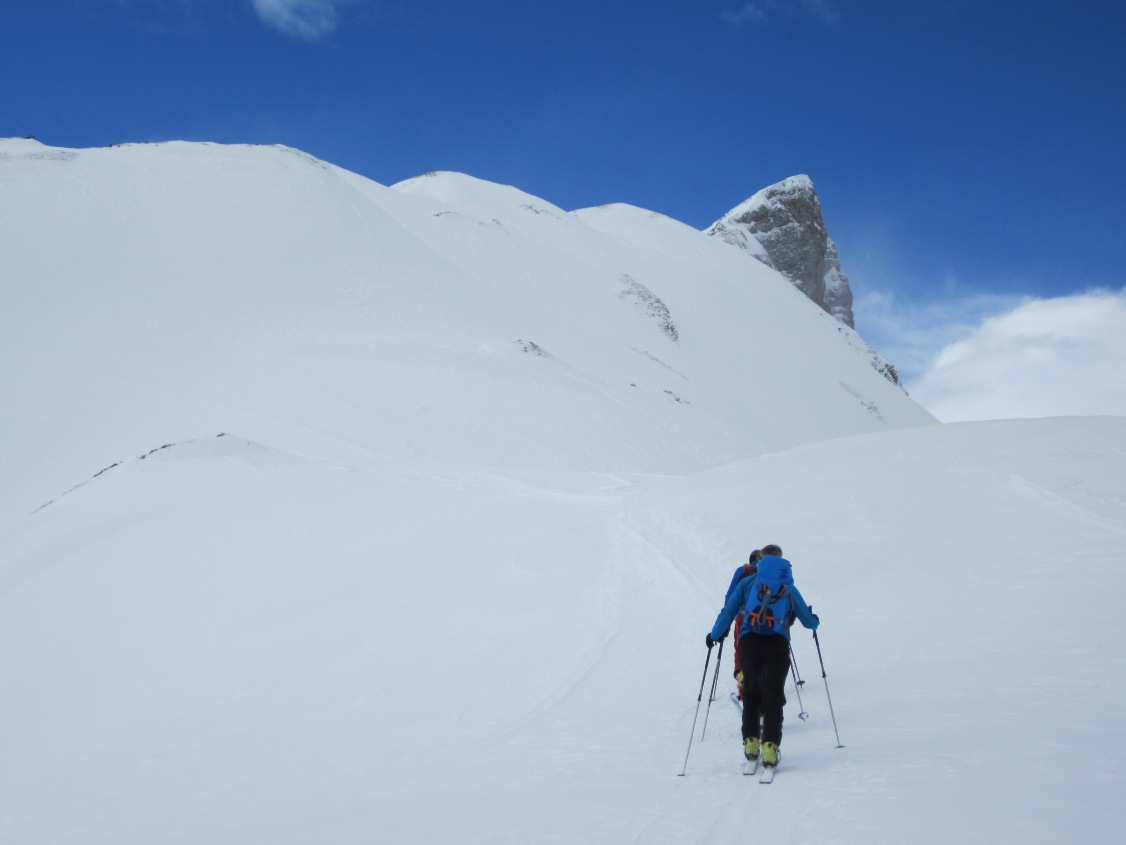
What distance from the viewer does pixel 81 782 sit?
8836 mm

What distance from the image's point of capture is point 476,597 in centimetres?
1304

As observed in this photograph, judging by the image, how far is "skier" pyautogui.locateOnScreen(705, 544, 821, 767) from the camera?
18.4ft

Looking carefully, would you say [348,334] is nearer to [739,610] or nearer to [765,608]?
[739,610]

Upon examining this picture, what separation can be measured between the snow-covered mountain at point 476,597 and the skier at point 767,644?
1.27 feet

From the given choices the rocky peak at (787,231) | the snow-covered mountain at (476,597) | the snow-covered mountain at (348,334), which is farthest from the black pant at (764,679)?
the rocky peak at (787,231)

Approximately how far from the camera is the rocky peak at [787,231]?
298ft

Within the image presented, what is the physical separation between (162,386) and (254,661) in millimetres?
24211

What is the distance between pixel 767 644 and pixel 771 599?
0.32m

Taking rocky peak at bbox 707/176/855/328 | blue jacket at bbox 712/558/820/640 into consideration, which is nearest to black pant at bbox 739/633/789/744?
blue jacket at bbox 712/558/820/640

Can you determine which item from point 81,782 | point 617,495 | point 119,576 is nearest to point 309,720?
point 81,782

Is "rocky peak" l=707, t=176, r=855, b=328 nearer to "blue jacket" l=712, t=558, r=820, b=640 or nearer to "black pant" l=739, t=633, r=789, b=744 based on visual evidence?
"blue jacket" l=712, t=558, r=820, b=640

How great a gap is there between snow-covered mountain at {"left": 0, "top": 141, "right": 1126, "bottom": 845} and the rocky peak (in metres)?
56.5

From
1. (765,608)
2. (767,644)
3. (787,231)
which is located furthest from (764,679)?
(787,231)

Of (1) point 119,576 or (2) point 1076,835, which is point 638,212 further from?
(2) point 1076,835
